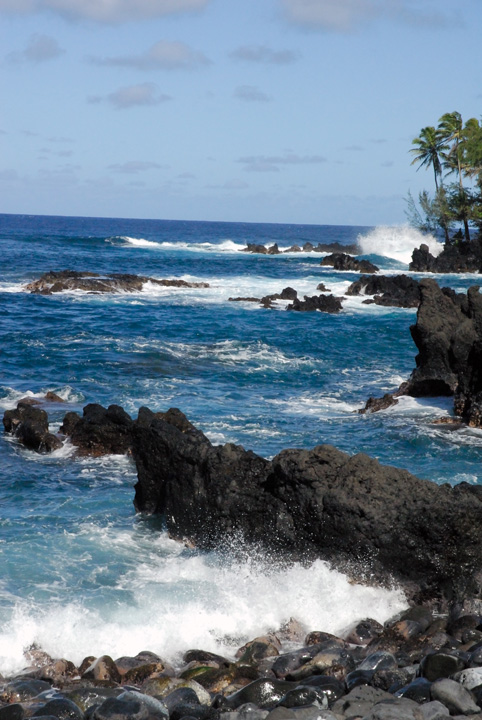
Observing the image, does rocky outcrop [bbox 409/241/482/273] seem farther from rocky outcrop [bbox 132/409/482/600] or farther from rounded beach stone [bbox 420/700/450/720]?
rounded beach stone [bbox 420/700/450/720]

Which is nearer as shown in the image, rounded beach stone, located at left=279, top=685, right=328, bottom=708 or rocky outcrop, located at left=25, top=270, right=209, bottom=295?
rounded beach stone, located at left=279, top=685, right=328, bottom=708

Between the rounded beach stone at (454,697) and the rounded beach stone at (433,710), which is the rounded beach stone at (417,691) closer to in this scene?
the rounded beach stone at (454,697)

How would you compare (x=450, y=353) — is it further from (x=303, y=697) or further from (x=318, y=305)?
(x=318, y=305)

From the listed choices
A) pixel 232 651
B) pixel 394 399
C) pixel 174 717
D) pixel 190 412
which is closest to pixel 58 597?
pixel 232 651

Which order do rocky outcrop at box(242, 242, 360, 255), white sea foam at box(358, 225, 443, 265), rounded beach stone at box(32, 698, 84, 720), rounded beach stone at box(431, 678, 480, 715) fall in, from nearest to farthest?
rounded beach stone at box(431, 678, 480, 715), rounded beach stone at box(32, 698, 84, 720), white sea foam at box(358, 225, 443, 265), rocky outcrop at box(242, 242, 360, 255)

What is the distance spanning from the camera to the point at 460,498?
11.3 m

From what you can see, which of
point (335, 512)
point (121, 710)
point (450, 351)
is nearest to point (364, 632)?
point (335, 512)

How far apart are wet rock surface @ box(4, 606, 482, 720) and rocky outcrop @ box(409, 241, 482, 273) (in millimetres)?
55535

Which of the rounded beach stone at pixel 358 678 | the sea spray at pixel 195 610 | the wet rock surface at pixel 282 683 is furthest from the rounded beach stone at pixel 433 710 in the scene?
the sea spray at pixel 195 610

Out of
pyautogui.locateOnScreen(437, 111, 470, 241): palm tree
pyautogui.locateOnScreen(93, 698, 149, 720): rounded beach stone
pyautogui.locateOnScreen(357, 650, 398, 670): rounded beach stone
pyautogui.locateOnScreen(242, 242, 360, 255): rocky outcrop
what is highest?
pyautogui.locateOnScreen(437, 111, 470, 241): palm tree

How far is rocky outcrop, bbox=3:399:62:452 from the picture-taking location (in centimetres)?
1805

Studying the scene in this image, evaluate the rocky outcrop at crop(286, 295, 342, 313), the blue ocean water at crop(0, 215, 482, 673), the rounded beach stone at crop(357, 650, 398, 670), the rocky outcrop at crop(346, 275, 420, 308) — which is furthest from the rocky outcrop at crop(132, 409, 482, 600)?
the rocky outcrop at crop(346, 275, 420, 308)

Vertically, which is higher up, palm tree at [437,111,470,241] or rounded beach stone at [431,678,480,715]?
palm tree at [437,111,470,241]

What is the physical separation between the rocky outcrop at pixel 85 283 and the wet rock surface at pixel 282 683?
39537mm
